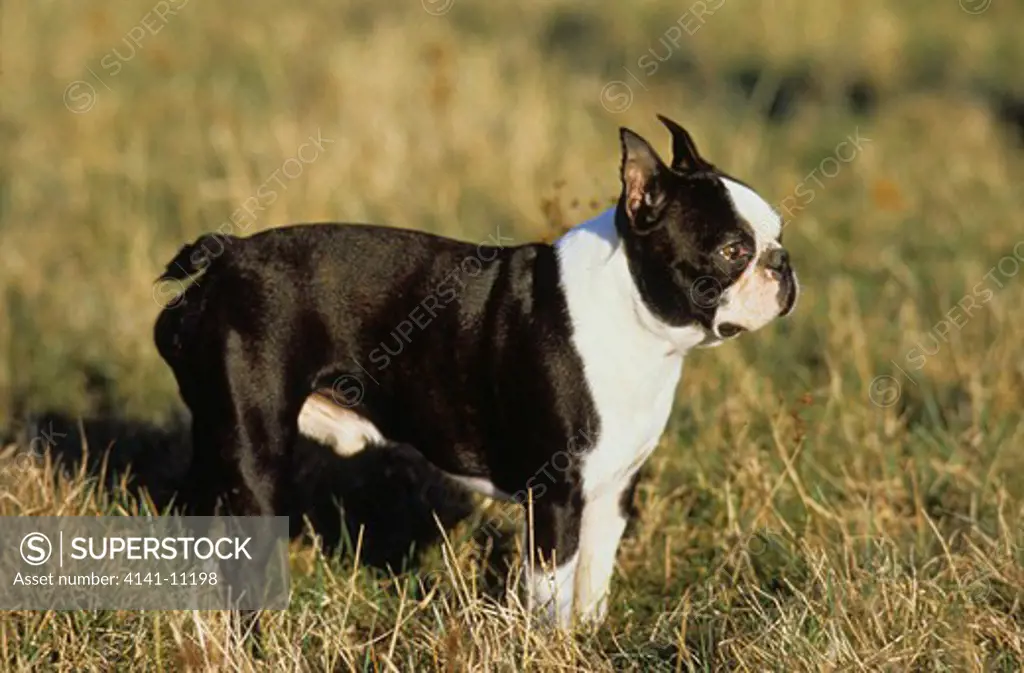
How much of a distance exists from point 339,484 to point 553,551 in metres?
1.62

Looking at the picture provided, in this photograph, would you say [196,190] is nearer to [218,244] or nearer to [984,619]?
[218,244]

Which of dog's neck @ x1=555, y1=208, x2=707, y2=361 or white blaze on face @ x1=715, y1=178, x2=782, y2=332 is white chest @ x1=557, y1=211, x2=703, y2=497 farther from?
white blaze on face @ x1=715, y1=178, x2=782, y2=332

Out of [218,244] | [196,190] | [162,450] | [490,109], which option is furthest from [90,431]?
[490,109]

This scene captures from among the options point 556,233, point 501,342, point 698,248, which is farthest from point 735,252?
point 556,233

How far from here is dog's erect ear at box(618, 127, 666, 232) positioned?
165 inches

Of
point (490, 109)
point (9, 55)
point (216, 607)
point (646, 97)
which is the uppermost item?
point (216, 607)

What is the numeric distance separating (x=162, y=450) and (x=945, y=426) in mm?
2992

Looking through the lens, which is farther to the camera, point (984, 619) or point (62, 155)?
point (62, 155)

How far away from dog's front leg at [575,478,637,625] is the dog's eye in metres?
0.79

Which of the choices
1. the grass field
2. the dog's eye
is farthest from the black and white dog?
the grass field

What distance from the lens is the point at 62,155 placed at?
9.40m

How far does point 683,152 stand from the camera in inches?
172

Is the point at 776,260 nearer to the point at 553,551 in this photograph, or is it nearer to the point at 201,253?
the point at 553,551

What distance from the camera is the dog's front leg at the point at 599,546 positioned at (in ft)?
15.1
